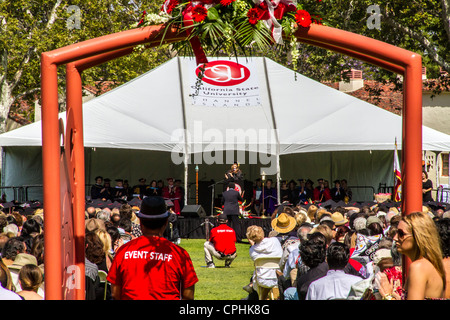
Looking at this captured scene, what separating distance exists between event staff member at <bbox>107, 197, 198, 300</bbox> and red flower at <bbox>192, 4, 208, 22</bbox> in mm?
1268

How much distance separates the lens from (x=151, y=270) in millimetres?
3900

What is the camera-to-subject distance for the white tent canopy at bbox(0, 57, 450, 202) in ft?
57.4

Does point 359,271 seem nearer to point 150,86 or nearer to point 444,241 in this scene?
point 444,241

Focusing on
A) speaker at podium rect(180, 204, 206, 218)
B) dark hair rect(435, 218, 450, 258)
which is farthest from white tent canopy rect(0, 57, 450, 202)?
dark hair rect(435, 218, 450, 258)

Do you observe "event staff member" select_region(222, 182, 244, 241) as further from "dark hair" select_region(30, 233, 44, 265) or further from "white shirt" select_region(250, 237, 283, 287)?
"dark hair" select_region(30, 233, 44, 265)

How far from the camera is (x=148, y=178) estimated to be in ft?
82.8

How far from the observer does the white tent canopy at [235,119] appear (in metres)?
17.5

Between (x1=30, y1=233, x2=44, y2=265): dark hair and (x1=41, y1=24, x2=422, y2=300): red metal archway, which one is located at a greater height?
(x1=41, y1=24, x2=422, y2=300): red metal archway

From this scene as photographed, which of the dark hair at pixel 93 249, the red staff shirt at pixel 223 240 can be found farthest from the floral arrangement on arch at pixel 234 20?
the red staff shirt at pixel 223 240

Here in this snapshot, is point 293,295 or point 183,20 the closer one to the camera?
point 183,20

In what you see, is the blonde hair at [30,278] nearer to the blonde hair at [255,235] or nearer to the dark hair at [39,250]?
the dark hair at [39,250]

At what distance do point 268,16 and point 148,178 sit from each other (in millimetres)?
20998

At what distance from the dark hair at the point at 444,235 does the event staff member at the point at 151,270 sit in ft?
4.84
